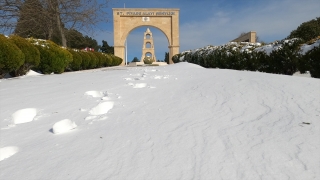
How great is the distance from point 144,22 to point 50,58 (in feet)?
63.4

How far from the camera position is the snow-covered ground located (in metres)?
1.28

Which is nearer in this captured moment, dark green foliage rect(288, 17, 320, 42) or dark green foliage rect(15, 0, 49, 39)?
dark green foliage rect(15, 0, 49, 39)

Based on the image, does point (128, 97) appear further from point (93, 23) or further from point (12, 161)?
point (93, 23)

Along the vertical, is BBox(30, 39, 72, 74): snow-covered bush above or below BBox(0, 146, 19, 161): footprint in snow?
above

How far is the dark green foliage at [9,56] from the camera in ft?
16.5

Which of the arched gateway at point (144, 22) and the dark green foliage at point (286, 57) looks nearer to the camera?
the dark green foliage at point (286, 57)

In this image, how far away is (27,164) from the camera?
138 centimetres

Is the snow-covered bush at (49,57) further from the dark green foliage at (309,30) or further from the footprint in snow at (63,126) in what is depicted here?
the dark green foliage at (309,30)

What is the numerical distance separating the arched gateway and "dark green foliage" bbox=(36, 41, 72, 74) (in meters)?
17.7

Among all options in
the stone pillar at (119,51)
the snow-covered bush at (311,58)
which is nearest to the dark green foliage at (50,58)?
the snow-covered bush at (311,58)

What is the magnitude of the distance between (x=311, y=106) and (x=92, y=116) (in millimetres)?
2242

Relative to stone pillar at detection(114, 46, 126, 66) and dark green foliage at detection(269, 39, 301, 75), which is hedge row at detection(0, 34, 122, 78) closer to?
dark green foliage at detection(269, 39, 301, 75)

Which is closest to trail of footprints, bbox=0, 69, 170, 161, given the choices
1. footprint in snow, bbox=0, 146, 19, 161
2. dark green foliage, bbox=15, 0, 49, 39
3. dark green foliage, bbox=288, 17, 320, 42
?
footprint in snow, bbox=0, 146, 19, 161

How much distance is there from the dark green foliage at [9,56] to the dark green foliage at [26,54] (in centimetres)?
31
